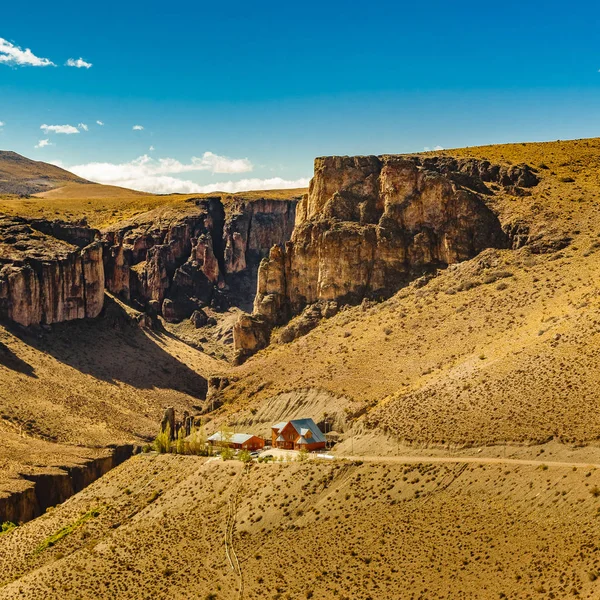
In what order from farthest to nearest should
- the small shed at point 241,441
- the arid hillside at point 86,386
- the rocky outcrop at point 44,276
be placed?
1. the rocky outcrop at point 44,276
2. the arid hillside at point 86,386
3. the small shed at point 241,441

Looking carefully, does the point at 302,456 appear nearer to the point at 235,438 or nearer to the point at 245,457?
the point at 245,457

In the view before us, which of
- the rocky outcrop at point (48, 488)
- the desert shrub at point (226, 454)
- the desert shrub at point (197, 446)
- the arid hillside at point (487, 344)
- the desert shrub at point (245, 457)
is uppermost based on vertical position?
the arid hillside at point (487, 344)

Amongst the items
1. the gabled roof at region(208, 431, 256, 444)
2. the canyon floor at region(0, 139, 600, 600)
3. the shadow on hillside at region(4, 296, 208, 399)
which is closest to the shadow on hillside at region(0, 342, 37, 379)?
the canyon floor at region(0, 139, 600, 600)

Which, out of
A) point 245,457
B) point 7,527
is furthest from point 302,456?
point 7,527

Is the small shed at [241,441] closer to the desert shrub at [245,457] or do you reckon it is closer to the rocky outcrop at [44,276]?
the desert shrub at [245,457]

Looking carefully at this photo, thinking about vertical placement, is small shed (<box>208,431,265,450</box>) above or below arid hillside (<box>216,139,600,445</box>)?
below

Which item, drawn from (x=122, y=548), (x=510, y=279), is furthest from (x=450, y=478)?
(x=510, y=279)

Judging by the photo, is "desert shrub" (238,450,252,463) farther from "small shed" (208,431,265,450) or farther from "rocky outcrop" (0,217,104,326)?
"rocky outcrop" (0,217,104,326)

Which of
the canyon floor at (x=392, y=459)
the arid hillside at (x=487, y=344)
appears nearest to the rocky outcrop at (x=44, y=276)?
the canyon floor at (x=392, y=459)
